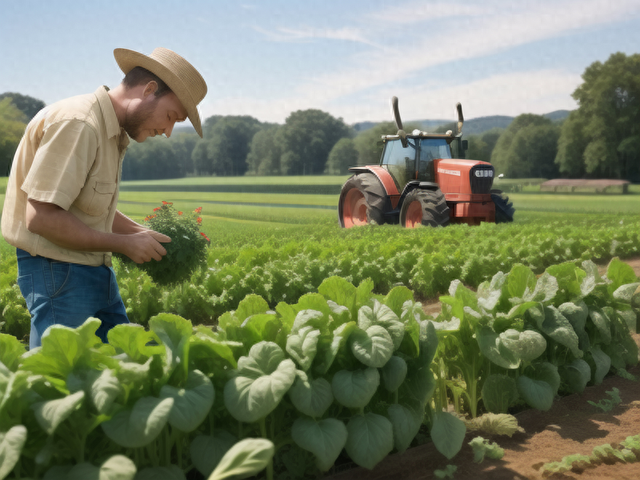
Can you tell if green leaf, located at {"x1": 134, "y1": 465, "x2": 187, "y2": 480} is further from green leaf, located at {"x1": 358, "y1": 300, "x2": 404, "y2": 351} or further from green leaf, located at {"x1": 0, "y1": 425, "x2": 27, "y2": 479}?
green leaf, located at {"x1": 358, "y1": 300, "x2": 404, "y2": 351}

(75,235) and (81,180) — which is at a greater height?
(81,180)

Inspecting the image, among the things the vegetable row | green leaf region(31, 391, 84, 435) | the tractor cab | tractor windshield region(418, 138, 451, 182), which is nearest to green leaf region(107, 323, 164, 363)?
the vegetable row

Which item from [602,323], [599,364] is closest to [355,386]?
[602,323]

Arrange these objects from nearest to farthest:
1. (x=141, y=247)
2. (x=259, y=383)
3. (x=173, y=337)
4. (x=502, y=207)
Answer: (x=259, y=383) → (x=173, y=337) → (x=141, y=247) → (x=502, y=207)

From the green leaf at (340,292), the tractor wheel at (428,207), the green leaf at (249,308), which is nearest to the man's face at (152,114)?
the green leaf at (249,308)

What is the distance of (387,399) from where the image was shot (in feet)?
7.53

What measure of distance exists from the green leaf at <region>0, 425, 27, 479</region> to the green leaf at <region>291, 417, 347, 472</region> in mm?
857

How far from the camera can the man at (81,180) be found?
7.02 ft

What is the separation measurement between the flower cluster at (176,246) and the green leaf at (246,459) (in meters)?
2.71

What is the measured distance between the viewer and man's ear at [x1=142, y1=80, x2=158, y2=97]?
2.35m

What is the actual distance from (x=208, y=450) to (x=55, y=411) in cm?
53

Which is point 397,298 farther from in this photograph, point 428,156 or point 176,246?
point 428,156

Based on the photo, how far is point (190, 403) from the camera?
5.63 feet

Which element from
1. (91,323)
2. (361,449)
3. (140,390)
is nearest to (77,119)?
(91,323)
